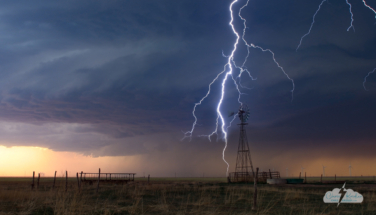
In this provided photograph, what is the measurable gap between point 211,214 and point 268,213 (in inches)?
128

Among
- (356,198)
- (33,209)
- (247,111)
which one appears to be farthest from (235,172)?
(33,209)

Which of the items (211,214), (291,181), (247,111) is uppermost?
(247,111)

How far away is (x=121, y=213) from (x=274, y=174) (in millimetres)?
45985

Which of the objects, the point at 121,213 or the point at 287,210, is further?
the point at 287,210

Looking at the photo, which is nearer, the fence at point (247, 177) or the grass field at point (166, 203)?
the grass field at point (166, 203)

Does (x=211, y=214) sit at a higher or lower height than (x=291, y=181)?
higher

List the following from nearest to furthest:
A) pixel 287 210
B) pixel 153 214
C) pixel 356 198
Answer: pixel 153 214, pixel 287 210, pixel 356 198

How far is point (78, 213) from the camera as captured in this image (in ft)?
42.3

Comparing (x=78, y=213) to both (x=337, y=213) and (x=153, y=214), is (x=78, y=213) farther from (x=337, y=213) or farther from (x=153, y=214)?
(x=337, y=213)

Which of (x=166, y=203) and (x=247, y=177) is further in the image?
(x=247, y=177)

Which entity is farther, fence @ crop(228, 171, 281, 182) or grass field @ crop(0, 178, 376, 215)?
fence @ crop(228, 171, 281, 182)

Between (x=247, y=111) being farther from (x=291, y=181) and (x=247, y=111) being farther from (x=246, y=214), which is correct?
(x=246, y=214)

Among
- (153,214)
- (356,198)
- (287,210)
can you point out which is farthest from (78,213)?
(356,198)

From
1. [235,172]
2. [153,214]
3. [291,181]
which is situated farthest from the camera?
[235,172]
